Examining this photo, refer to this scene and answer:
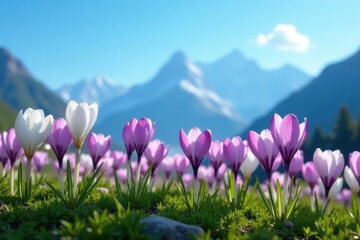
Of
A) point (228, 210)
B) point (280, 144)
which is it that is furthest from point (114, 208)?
point (280, 144)

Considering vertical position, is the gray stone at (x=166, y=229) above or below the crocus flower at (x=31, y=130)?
below

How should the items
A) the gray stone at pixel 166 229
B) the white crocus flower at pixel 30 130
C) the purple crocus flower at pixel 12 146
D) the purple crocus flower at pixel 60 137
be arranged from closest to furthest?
the gray stone at pixel 166 229
the white crocus flower at pixel 30 130
the purple crocus flower at pixel 60 137
the purple crocus flower at pixel 12 146

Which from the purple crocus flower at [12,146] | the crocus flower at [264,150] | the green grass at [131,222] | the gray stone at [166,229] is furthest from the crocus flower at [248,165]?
the purple crocus flower at [12,146]

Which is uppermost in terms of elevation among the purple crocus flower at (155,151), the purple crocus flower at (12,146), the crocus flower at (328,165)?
the crocus flower at (328,165)

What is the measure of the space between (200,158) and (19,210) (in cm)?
265

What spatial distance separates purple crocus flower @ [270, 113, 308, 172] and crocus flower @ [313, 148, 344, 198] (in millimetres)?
1027

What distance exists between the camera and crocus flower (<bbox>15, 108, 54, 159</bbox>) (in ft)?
19.6

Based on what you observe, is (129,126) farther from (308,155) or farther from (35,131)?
(308,155)

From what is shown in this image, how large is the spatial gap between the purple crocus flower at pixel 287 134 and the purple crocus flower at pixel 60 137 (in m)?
3.09

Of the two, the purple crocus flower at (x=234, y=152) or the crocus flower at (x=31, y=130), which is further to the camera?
the purple crocus flower at (x=234, y=152)

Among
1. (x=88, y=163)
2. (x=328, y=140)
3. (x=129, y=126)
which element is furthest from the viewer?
(x=328, y=140)

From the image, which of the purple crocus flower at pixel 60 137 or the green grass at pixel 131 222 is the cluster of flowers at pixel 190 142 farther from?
the green grass at pixel 131 222

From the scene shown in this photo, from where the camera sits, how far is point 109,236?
4188mm

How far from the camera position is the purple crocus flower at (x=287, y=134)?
5517 millimetres
